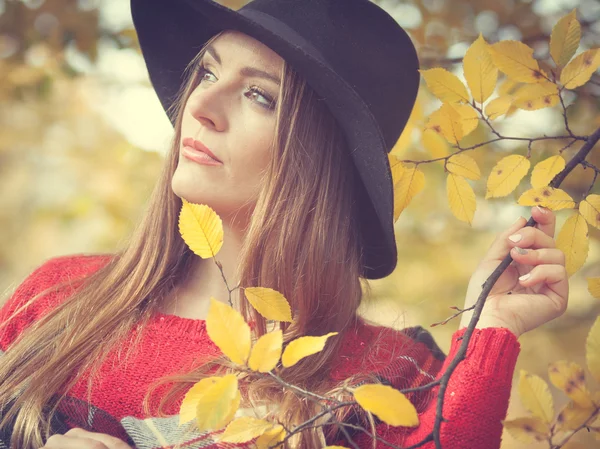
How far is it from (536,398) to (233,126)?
96 cm

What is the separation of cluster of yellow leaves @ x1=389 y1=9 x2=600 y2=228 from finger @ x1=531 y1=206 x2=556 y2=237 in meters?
0.16

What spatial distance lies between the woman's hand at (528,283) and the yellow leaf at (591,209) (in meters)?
0.21

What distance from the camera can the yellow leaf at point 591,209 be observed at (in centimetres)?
104

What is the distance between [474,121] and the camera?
117 centimetres

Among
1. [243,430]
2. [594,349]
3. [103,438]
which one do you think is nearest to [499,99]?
[594,349]

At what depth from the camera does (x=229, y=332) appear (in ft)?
2.60

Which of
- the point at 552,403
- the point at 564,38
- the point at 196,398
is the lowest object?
the point at 552,403

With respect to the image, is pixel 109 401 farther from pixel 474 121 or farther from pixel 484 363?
pixel 474 121

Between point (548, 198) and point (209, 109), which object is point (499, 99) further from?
point (209, 109)

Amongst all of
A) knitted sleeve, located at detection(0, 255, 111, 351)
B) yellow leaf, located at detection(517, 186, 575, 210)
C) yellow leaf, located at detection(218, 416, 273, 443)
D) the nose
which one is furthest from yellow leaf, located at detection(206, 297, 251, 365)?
knitted sleeve, located at detection(0, 255, 111, 351)

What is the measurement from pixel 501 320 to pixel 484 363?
0.11 m

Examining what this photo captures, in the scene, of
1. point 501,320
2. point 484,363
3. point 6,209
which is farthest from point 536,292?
point 6,209

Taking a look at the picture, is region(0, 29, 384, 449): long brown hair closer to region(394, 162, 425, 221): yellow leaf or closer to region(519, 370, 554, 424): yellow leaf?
region(394, 162, 425, 221): yellow leaf

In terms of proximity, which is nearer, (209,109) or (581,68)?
(581,68)
